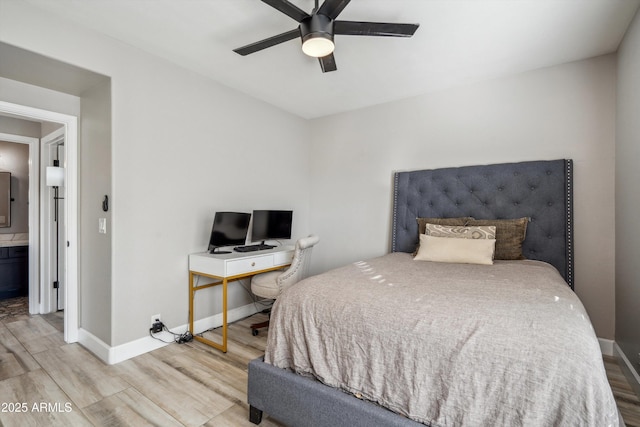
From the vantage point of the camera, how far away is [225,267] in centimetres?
243

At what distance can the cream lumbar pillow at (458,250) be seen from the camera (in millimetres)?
2320

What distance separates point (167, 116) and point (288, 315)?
2060 millimetres

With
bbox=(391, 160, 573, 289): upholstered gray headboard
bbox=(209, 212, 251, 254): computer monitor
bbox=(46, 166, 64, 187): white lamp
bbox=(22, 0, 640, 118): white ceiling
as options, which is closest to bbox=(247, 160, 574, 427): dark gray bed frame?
bbox=(391, 160, 573, 289): upholstered gray headboard

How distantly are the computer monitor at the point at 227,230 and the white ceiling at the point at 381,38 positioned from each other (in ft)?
4.35

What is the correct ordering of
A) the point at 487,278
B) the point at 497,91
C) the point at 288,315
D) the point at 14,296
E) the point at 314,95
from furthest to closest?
the point at 14,296 → the point at 314,95 → the point at 497,91 → the point at 487,278 → the point at 288,315

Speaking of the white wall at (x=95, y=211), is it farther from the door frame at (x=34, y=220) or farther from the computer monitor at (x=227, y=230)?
the door frame at (x=34, y=220)

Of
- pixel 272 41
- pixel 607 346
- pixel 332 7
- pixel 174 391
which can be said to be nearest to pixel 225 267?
pixel 174 391

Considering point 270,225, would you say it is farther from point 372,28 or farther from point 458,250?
point 372,28

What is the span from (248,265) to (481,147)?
244 centimetres

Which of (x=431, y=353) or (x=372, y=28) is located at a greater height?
(x=372, y=28)

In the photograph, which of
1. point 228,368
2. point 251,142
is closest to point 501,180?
point 251,142

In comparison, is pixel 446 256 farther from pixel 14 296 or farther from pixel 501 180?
pixel 14 296

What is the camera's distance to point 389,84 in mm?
2973

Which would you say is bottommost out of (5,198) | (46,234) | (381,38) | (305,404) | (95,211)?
(305,404)
